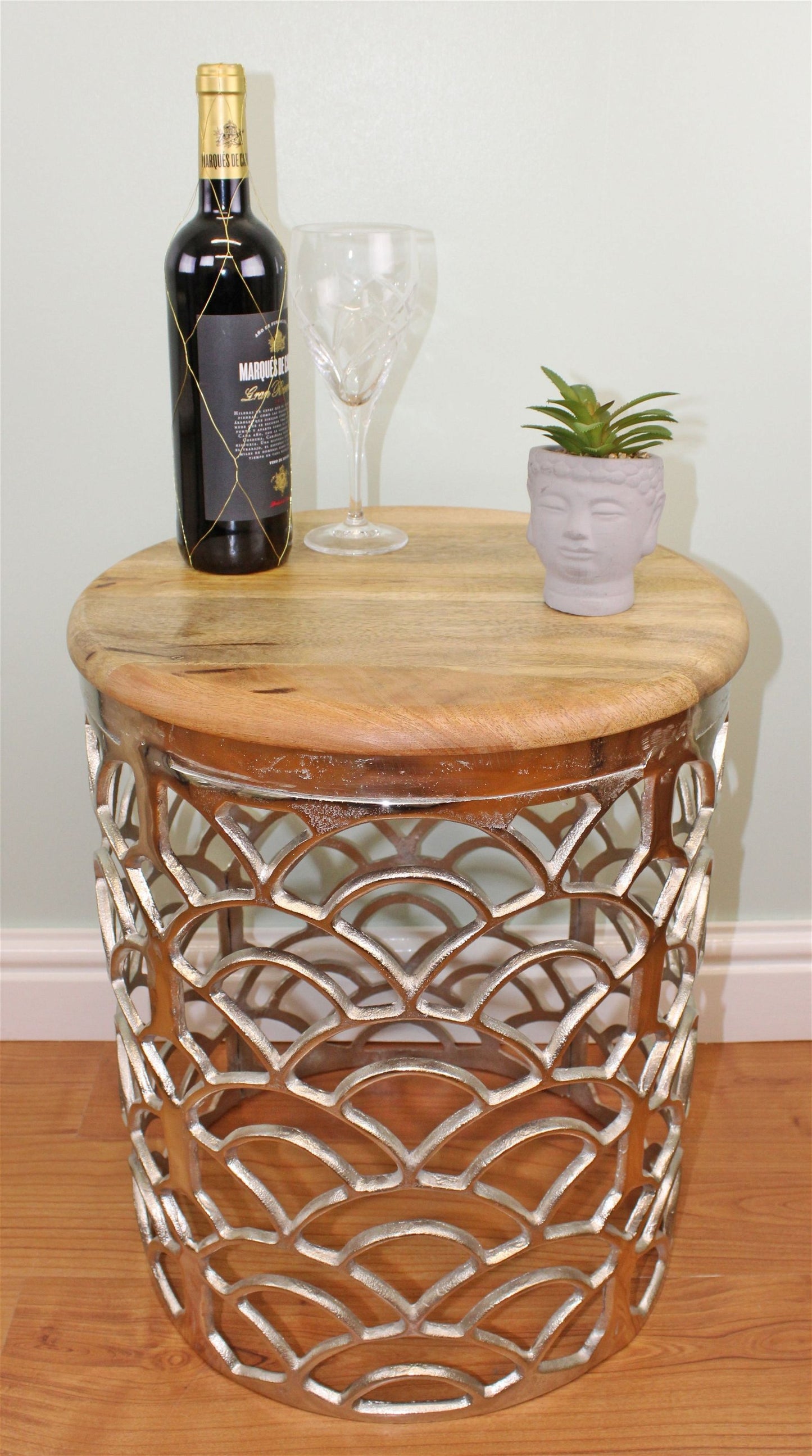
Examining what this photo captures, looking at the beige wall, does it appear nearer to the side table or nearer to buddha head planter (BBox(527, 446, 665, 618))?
the side table

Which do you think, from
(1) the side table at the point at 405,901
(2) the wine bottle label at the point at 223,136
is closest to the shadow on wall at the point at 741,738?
(1) the side table at the point at 405,901

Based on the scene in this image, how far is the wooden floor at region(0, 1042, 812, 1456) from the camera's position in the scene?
0.97 meters

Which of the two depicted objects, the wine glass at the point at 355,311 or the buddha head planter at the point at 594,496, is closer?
the buddha head planter at the point at 594,496

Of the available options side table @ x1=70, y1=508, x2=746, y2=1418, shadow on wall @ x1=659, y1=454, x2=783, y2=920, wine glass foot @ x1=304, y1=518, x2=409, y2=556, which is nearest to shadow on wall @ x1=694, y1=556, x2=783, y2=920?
shadow on wall @ x1=659, y1=454, x2=783, y2=920

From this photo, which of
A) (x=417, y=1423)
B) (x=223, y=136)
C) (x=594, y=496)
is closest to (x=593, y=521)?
(x=594, y=496)

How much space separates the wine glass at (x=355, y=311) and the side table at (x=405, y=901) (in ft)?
0.20

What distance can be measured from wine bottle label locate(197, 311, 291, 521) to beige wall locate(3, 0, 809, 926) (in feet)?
0.91

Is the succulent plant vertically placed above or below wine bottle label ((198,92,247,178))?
below

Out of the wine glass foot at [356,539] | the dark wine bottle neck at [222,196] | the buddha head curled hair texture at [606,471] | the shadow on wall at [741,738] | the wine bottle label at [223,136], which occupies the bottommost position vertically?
the shadow on wall at [741,738]

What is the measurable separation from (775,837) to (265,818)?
0.60 metres

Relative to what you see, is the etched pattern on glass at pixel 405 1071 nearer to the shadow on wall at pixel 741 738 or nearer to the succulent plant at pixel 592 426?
the shadow on wall at pixel 741 738

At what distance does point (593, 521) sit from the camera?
33.1 inches

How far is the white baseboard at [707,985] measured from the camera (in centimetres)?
141

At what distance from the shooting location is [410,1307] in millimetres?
912
